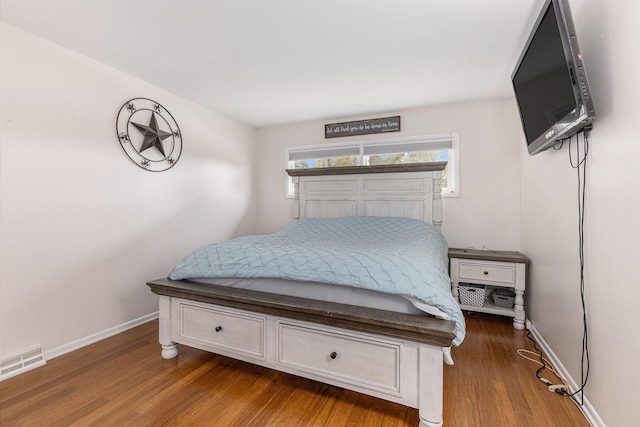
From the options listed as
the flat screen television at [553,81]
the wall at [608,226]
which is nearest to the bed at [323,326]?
the wall at [608,226]

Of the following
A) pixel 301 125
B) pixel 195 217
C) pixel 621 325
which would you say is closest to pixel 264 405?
pixel 621 325

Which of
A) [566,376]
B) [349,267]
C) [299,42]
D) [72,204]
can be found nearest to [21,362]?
[72,204]

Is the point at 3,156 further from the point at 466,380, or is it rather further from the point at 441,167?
the point at 441,167

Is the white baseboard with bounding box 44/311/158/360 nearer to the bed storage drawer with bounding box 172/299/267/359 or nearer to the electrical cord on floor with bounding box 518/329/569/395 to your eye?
the bed storage drawer with bounding box 172/299/267/359

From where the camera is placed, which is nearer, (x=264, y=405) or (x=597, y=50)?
(x=597, y=50)

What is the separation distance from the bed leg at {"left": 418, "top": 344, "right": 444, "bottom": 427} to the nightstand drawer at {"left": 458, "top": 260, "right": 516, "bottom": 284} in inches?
65.7

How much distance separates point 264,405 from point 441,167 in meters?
2.72

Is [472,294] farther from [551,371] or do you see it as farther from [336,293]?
[336,293]

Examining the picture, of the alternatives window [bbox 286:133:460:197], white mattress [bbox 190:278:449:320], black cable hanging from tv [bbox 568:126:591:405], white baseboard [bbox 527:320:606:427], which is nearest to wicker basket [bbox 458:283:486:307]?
white baseboard [bbox 527:320:606:427]

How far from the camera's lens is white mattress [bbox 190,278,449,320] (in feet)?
4.45

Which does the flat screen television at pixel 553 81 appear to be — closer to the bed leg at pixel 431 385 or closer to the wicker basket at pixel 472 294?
the bed leg at pixel 431 385

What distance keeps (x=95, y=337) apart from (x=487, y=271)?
345 cm

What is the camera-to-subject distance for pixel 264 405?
→ 1472mm

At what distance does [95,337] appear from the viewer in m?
2.23
